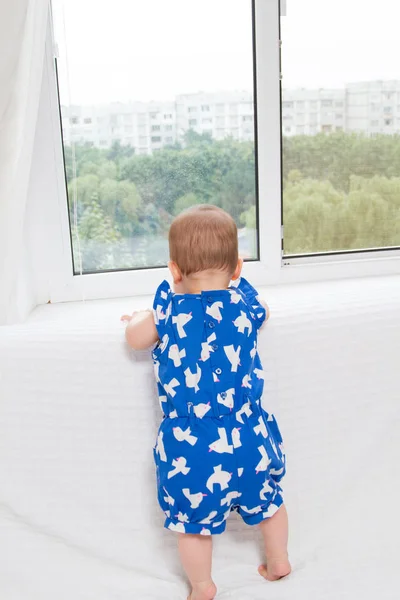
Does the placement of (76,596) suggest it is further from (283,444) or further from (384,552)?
(384,552)

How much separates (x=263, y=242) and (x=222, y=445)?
0.79m

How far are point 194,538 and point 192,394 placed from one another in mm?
279

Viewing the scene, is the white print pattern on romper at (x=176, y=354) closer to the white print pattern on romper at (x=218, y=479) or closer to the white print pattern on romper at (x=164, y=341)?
the white print pattern on romper at (x=164, y=341)

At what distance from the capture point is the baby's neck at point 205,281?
126 cm

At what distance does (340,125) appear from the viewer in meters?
1.87

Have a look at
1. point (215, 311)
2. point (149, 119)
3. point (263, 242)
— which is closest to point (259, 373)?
point (215, 311)

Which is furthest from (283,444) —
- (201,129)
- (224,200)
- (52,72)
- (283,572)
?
(52,72)

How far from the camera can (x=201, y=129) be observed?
1780 mm

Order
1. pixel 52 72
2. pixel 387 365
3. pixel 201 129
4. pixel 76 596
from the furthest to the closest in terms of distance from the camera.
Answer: pixel 201 129
pixel 52 72
pixel 387 365
pixel 76 596

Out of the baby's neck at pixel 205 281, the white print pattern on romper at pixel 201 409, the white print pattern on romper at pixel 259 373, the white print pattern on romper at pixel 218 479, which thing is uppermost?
the baby's neck at pixel 205 281

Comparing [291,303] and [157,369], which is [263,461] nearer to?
[157,369]

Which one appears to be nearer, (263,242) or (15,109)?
(15,109)

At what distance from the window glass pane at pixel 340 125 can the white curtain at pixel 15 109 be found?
2.44ft

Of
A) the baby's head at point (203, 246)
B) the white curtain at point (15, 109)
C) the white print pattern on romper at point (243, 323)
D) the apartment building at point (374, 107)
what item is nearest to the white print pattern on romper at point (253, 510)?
the white print pattern on romper at point (243, 323)
